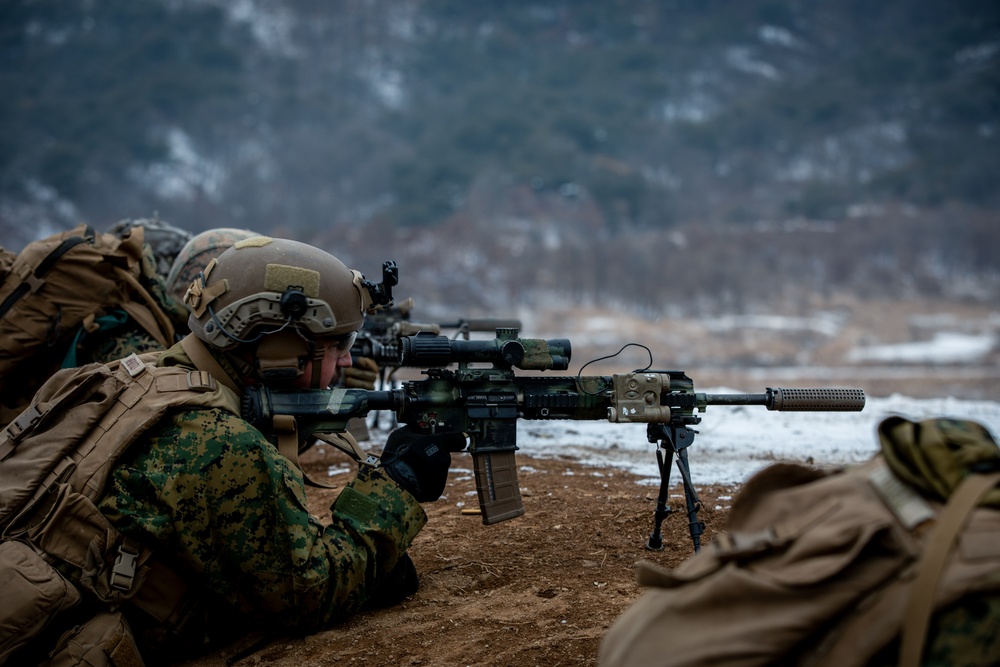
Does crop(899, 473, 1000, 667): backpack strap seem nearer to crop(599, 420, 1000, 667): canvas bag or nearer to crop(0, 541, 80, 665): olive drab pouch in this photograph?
crop(599, 420, 1000, 667): canvas bag

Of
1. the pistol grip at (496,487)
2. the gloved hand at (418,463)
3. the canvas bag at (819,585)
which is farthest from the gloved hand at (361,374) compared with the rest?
the canvas bag at (819,585)

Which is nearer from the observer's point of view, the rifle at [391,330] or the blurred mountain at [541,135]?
the rifle at [391,330]

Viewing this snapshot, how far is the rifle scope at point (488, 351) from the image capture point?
3.92m

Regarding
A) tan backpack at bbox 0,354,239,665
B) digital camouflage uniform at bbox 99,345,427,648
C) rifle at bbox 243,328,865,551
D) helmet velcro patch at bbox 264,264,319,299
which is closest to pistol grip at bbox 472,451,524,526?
rifle at bbox 243,328,865,551

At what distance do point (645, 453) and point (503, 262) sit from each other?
107 feet

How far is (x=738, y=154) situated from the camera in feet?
183

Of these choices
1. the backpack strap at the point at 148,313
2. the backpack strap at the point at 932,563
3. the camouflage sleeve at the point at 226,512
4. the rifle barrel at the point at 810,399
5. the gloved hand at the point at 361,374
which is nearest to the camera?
the backpack strap at the point at 932,563

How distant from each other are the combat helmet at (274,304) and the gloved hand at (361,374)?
2775 millimetres

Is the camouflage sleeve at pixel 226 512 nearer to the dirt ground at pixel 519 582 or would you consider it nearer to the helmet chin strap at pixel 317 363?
the dirt ground at pixel 519 582

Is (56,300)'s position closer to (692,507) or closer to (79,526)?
(79,526)

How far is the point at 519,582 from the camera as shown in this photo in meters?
4.06

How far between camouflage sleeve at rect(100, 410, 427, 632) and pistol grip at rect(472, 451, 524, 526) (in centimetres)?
96

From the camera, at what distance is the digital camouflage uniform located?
9.96 ft

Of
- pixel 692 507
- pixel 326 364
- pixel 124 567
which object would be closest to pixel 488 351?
pixel 326 364
